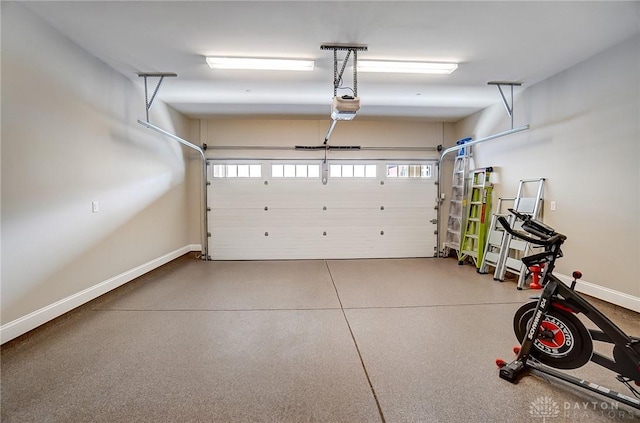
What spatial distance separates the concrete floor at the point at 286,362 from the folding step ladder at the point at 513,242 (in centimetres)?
58

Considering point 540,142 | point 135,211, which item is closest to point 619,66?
point 540,142

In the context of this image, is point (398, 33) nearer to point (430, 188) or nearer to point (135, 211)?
point (430, 188)

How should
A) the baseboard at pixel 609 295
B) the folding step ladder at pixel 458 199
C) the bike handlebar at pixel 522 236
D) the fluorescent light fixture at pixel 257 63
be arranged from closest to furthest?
the bike handlebar at pixel 522 236, the baseboard at pixel 609 295, the fluorescent light fixture at pixel 257 63, the folding step ladder at pixel 458 199

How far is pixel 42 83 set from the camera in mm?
2461

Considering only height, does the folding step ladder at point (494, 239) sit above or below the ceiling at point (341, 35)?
below

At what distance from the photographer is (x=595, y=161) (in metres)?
3.06

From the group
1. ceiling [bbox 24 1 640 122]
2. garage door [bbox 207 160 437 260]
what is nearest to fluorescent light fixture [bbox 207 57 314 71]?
ceiling [bbox 24 1 640 122]

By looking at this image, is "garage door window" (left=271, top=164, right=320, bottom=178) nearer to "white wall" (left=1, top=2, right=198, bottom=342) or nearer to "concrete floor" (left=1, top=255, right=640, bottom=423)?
"white wall" (left=1, top=2, right=198, bottom=342)

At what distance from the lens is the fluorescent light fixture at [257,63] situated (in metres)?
3.07

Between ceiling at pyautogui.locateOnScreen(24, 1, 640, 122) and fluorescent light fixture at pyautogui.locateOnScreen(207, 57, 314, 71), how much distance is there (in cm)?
9

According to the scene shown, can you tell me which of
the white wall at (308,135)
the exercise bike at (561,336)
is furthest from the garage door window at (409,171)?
the exercise bike at (561,336)

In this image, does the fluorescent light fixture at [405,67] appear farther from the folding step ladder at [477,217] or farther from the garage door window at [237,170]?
the garage door window at [237,170]

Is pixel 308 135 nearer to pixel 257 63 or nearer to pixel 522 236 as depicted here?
pixel 257 63

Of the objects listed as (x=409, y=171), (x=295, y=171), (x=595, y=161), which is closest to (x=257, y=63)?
(x=295, y=171)
